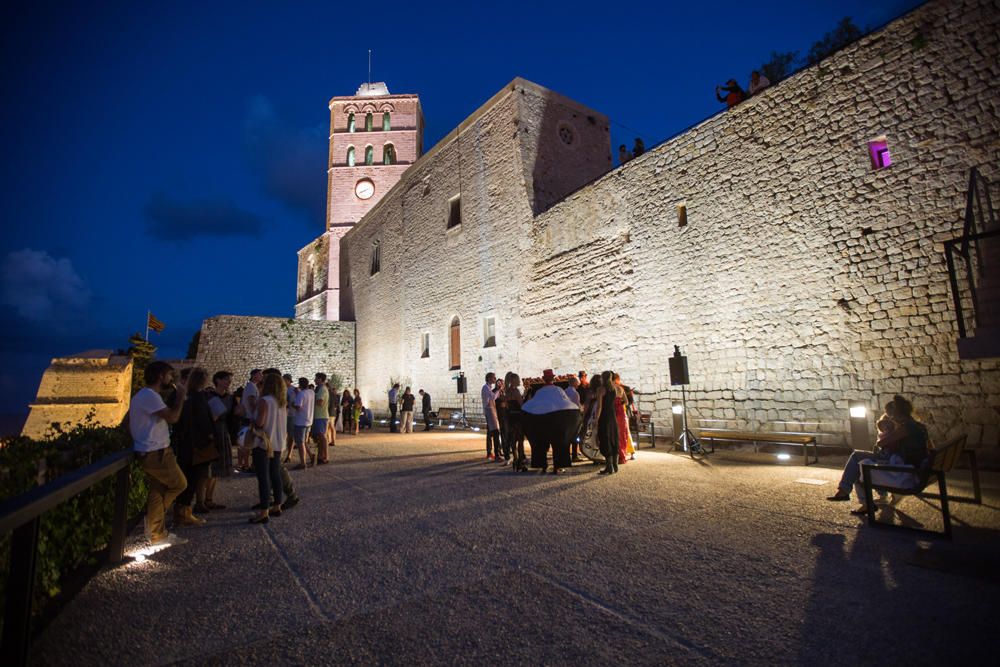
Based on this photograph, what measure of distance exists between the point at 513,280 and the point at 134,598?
1128 centimetres

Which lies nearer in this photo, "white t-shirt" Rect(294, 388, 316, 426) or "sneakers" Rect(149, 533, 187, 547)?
"sneakers" Rect(149, 533, 187, 547)

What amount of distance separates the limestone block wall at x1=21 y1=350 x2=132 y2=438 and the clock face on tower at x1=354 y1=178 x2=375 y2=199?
2048 cm

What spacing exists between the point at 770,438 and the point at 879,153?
4387 millimetres

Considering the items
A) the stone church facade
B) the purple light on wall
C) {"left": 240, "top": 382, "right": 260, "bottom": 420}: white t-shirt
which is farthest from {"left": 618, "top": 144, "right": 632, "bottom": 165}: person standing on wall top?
{"left": 240, "top": 382, "right": 260, "bottom": 420}: white t-shirt

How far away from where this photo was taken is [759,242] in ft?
25.6

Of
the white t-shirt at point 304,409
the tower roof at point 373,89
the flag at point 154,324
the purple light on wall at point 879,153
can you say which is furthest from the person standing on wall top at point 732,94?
the tower roof at point 373,89

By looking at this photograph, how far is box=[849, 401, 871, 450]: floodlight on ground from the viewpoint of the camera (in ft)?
20.6

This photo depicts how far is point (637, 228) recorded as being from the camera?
391 inches

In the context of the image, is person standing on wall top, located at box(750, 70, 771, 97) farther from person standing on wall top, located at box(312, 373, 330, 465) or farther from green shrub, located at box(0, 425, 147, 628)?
green shrub, located at box(0, 425, 147, 628)

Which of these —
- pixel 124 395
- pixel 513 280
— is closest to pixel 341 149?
pixel 513 280

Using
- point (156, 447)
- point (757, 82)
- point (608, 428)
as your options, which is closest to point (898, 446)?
point (608, 428)

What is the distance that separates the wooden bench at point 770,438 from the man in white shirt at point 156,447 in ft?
23.2

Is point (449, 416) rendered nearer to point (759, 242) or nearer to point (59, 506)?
point (759, 242)

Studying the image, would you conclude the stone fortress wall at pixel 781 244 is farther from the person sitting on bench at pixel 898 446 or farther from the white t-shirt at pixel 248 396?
the white t-shirt at pixel 248 396
